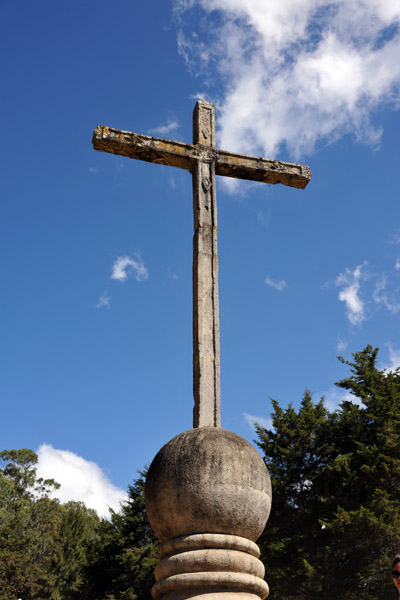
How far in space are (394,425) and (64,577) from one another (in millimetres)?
26196

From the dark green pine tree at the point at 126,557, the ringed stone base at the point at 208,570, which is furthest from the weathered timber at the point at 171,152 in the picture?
the dark green pine tree at the point at 126,557

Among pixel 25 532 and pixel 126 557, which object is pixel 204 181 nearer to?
pixel 126 557

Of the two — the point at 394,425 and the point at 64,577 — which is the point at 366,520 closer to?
the point at 394,425

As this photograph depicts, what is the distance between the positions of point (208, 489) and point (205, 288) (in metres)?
2.48

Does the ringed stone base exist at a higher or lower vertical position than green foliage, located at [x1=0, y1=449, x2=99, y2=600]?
lower

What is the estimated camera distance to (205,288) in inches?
222

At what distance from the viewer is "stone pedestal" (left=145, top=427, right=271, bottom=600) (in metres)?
3.38

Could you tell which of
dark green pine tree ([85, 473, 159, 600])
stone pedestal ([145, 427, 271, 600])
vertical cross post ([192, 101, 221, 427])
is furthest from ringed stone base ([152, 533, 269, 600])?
dark green pine tree ([85, 473, 159, 600])

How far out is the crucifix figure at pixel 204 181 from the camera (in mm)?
5285

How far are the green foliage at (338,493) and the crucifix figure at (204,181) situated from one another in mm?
14957

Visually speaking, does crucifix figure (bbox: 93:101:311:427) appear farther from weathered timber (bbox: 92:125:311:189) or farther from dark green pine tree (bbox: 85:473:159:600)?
dark green pine tree (bbox: 85:473:159:600)

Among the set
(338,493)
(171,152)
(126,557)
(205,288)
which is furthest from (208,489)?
(126,557)

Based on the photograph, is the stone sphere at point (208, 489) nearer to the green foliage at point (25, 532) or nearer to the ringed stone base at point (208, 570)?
the ringed stone base at point (208, 570)

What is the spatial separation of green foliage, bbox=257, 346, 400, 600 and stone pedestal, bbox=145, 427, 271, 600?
647 inches
